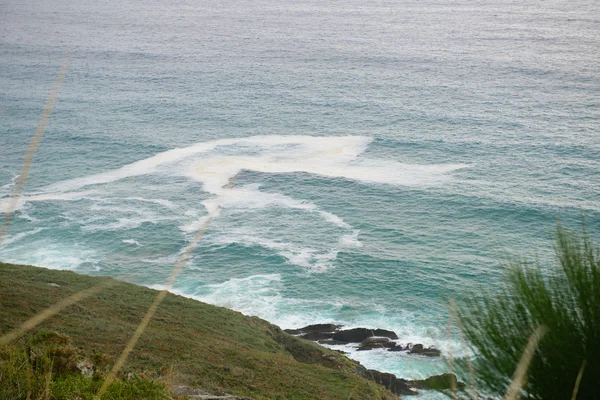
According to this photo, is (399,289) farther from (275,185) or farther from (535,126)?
(535,126)

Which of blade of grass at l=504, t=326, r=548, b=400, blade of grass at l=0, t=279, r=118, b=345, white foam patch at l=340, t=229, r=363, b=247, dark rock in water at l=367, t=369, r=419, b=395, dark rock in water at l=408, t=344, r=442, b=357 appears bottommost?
dark rock in water at l=408, t=344, r=442, b=357

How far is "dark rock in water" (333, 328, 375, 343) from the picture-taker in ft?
163

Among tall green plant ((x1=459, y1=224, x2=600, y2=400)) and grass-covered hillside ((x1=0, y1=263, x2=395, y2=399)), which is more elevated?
tall green plant ((x1=459, y1=224, x2=600, y2=400))

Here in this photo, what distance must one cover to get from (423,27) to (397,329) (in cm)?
13807

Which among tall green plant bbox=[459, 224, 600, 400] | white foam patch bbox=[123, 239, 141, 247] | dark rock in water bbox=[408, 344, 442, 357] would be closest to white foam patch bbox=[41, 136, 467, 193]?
white foam patch bbox=[123, 239, 141, 247]

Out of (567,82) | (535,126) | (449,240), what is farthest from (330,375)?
(567,82)

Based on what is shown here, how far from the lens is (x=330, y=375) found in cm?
3544

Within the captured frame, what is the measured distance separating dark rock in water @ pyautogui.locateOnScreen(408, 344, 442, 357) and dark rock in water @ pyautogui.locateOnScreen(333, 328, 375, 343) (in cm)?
382

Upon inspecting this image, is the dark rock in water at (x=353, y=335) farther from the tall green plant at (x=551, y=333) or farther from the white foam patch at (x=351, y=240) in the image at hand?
the tall green plant at (x=551, y=333)

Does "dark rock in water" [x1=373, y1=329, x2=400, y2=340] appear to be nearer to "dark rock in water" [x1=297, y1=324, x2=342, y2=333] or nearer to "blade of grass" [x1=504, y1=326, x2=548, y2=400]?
"dark rock in water" [x1=297, y1=324, x2=342, y2=333]

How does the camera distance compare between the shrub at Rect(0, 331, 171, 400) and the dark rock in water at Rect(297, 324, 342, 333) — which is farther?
the dark rock in water at Rect(297, 324, 342, 333)

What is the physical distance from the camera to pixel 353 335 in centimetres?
5003

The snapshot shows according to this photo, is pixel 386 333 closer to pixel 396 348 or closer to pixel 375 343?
pixel 375 343

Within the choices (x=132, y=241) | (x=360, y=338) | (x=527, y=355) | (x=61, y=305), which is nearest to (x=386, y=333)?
(x=360, y=338)
